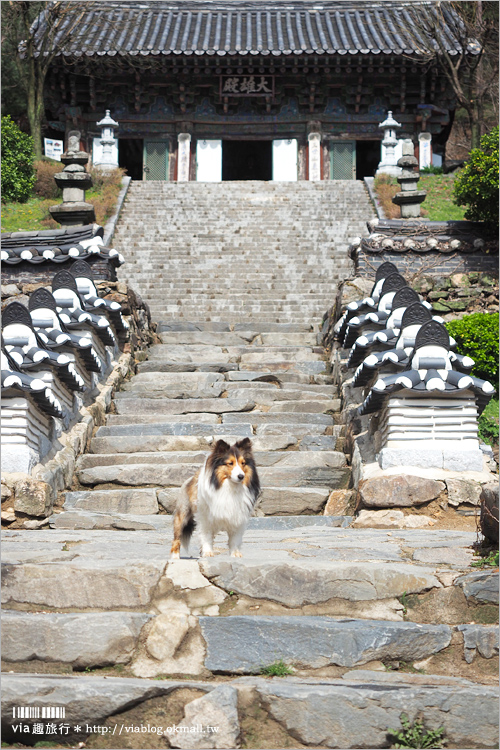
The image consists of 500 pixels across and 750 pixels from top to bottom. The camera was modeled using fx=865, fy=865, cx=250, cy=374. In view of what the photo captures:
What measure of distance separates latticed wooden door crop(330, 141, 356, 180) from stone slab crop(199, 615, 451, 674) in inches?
925

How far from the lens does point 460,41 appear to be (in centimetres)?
2520

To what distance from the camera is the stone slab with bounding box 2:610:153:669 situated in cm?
425

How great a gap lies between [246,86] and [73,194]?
40.6 ft

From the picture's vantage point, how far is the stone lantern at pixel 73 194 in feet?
50.8

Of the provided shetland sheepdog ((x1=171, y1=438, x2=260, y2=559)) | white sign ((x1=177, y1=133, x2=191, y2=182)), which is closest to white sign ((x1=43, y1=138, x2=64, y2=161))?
white sign ((x1=177, y1=133, x2=191, y2=182))

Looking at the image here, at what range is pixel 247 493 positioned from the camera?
524cm

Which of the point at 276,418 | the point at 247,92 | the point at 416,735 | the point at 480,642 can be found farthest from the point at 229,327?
the point at 247,92

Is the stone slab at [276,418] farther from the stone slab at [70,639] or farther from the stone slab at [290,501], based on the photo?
the stone slab at [70,639]

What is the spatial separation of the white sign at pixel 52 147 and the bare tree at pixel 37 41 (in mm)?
643

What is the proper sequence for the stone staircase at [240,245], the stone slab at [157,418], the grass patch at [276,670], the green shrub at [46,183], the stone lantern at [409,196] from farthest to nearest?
the green shrub at [46,183] → the stone lantern at [409,196] → the stone staircase at [240,245] → the stone slab at [157,418] → the grass patch at [276,670]

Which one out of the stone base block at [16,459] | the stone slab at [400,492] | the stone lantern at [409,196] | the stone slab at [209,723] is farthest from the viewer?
the stone lantern at [409,196]

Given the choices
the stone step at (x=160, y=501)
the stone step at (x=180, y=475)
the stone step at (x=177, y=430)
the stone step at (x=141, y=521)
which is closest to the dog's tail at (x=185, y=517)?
the stone step at (x=141, y=521)

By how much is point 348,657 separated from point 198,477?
5.18ft

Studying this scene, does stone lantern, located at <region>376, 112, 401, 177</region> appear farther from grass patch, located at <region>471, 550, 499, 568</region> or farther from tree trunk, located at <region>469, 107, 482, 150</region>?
grass patch, located at <region>471, 550, 499, 568</region>
